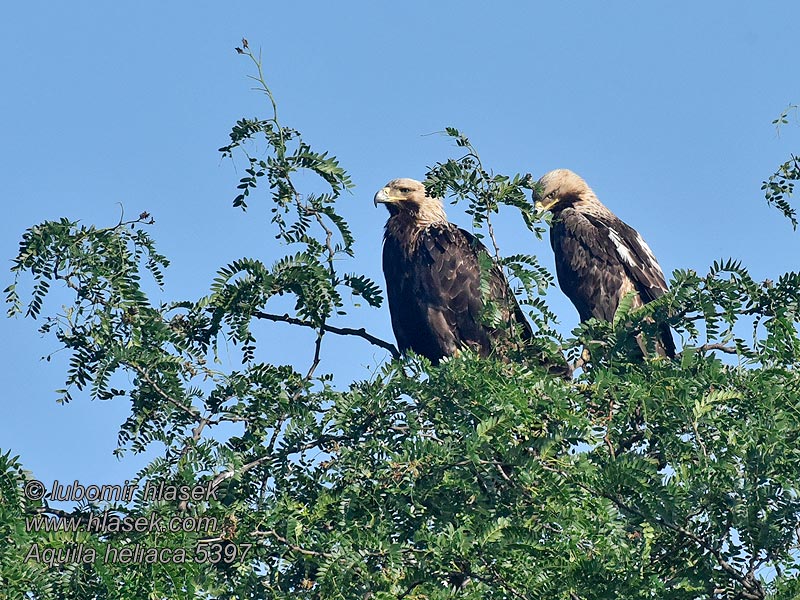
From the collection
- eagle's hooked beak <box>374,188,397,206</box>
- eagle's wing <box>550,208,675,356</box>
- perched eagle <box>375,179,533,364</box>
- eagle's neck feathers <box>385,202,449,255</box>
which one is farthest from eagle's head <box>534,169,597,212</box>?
perched eagle <box>375,179,533,364</box>

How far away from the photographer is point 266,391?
17.3 ft

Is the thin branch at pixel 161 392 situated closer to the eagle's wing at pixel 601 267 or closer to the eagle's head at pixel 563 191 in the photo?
the eagle's wing at pixel 601 267

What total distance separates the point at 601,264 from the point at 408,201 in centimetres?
157

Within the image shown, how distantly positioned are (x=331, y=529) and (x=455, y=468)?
0.53 meters

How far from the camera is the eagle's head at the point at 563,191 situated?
33.2ft

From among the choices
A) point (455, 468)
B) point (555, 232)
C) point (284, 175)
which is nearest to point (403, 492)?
point (455, 468)

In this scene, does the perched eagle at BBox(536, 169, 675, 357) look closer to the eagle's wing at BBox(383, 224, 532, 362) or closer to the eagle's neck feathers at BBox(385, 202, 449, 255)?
the eagle's neck feathers at BBox(385, 202, 449, 255)

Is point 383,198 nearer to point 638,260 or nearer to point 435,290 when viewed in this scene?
point 435,290

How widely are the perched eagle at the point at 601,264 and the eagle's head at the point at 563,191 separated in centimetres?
79

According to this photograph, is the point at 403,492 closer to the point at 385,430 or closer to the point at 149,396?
the point at 385,430

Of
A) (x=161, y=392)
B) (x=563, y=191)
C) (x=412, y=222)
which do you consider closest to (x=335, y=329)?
(x=161, y=392)

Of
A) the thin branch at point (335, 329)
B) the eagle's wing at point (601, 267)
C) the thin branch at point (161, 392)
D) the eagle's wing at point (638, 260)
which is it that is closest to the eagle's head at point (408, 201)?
the eagle's wing at point (601, 267)

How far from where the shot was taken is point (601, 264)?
8789 mm

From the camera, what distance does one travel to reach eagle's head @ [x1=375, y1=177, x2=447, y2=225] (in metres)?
9.03
